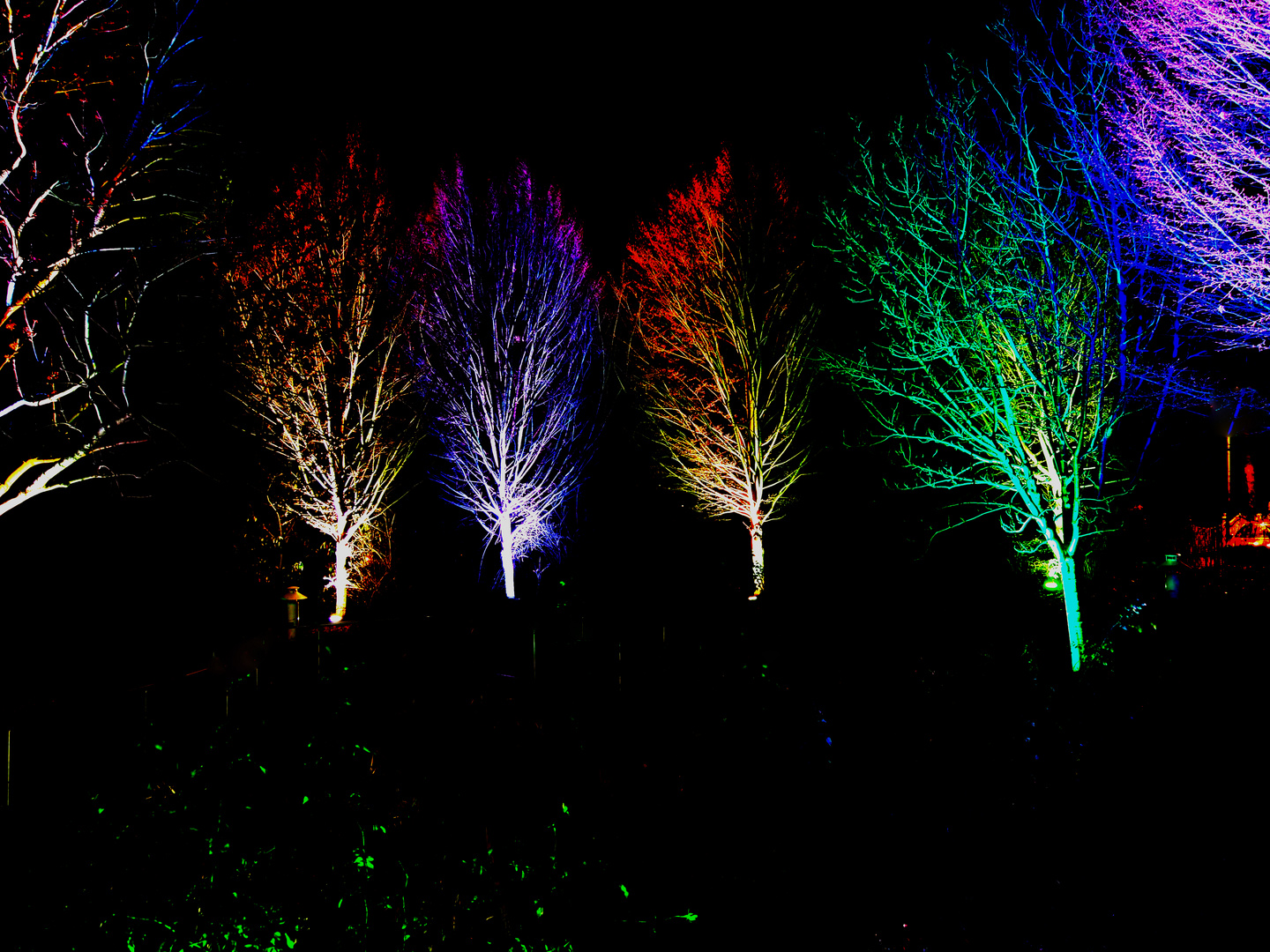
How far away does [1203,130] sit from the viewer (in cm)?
726

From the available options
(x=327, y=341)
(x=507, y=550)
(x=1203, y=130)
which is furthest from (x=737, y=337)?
(x=1203, y=130)

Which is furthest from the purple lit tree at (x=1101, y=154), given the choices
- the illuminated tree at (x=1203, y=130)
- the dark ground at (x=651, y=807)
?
the dark ground at (x=651, y=807)

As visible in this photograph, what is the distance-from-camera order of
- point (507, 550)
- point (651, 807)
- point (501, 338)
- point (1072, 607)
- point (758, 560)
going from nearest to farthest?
point (651, 807) → point (1072, 607) → point (758, 560) → point (507, 550) → point (501, 338)

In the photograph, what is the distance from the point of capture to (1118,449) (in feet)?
47.5

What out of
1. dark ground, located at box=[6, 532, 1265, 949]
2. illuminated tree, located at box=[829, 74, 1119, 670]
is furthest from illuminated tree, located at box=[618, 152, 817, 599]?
dark ground, located at box=[6, 532, 1265, 949]

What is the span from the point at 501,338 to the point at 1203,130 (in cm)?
1229

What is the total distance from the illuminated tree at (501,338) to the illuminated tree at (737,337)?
2.57m

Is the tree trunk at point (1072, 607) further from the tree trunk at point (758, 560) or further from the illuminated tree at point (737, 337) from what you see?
the illuminated tree at point (737, 337)

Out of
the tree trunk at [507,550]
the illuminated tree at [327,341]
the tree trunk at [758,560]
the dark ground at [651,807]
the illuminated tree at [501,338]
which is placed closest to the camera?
the dark ground at [651,807]

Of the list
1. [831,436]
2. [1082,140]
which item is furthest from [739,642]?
[831,436]

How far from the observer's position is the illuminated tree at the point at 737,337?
16.4 m

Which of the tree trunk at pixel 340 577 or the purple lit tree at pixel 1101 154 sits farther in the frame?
the tree trunk at pixel 340 577

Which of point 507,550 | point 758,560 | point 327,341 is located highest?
point 327,341

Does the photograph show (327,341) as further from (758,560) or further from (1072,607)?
(1072,607)
